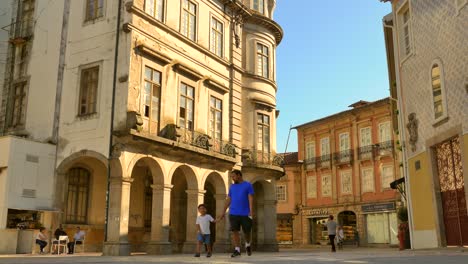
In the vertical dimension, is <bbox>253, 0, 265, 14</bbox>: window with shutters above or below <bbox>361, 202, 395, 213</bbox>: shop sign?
above

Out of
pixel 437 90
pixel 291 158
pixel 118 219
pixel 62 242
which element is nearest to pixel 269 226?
pixel 118 219

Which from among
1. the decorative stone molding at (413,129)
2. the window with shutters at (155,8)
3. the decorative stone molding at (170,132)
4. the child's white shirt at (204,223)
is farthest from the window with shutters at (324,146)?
the child's white shirt at (204,223)

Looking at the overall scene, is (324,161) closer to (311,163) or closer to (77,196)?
(311,163)

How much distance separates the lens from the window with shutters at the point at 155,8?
21.3 m

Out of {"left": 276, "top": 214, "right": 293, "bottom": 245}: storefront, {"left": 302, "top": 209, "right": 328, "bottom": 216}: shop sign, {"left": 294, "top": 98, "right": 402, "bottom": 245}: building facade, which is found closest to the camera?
{"left": 294, "top": 98, "right": 402, "bottom": 245}: building facade

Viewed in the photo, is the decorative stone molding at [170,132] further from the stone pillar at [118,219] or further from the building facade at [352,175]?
the building facade at [352,175]

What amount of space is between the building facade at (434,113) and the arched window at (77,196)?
1248 centimetres

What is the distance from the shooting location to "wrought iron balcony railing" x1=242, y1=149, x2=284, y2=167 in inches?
1037

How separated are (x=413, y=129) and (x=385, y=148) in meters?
23.9

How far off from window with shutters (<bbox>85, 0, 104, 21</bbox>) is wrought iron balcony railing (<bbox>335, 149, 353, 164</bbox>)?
28.3 m

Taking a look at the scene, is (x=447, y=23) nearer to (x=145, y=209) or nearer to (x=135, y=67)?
(x=135, y=67)

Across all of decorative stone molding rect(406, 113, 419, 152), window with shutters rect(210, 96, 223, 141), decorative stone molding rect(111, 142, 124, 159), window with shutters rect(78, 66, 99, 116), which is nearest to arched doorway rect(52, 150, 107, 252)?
decorative stone molding rect(111, 142, 124, 159)

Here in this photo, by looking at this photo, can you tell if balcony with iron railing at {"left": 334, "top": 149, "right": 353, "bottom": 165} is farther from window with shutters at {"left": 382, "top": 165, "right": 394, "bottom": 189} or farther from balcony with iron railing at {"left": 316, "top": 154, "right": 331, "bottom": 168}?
window with shutters at {"left": 382, "top": 165, "right": 394, "bottom": 189}

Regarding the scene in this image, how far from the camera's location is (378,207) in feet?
135
